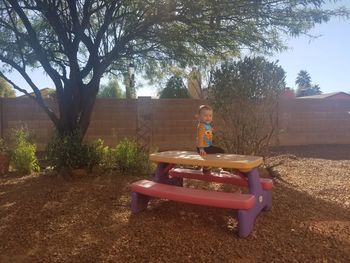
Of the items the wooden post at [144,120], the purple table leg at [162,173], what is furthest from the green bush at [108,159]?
the wooden post at [144,120]

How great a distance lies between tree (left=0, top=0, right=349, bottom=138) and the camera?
6484 millimetres

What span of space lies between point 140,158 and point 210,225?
2.97 meters

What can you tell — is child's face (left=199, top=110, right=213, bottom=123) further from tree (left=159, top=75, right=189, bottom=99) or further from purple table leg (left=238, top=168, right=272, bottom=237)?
tree (left=159, top=75, right=189, bottom=99)

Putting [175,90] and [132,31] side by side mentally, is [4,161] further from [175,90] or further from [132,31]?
[175,90]

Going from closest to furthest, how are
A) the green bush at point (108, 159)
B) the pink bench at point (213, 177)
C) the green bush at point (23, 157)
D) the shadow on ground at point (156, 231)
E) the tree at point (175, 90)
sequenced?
the shadow on ground at point (156, 231), the pink bench at point (213, 177), the green bush at point (108, 159), the green bush at point (23, 157), the tree at point (175, 90)

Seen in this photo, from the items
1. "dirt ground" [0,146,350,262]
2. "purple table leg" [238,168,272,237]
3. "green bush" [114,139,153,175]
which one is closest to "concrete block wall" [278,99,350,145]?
"dirt ground" [0,146,350,262]

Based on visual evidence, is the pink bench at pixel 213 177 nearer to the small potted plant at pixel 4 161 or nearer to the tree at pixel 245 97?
the tree at pixel 245 97

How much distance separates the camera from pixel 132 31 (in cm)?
729

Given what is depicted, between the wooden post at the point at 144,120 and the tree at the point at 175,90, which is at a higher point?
the tree at the point at 175,90

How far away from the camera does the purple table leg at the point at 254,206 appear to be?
3539 millimetres

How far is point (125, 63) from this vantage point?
977cm

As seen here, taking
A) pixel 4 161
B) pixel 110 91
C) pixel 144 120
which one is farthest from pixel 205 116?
pixel 110 91

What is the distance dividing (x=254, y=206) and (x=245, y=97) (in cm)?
290

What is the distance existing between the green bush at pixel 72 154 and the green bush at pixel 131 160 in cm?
43
